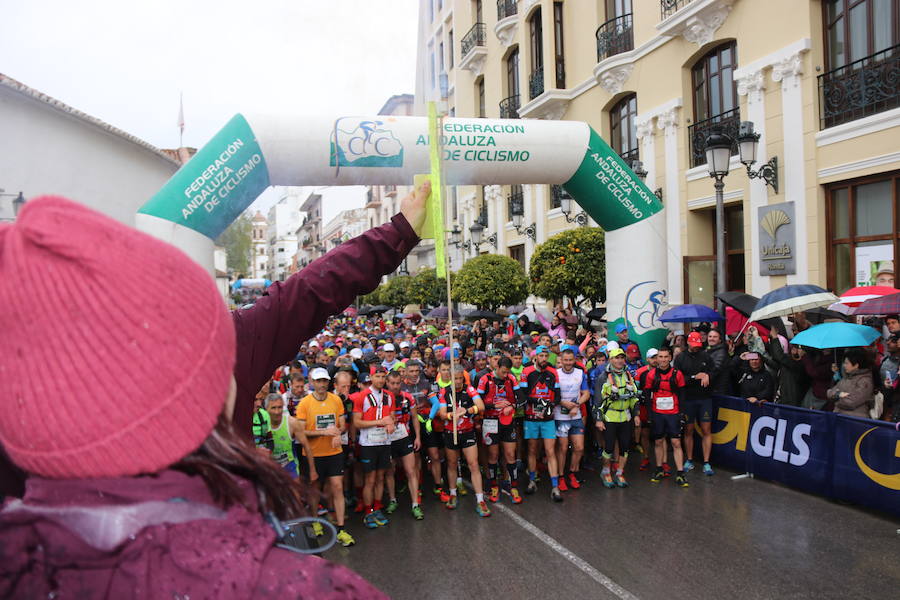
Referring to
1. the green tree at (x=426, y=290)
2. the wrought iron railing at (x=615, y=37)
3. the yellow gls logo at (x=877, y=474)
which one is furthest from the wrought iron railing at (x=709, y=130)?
the green tree at (x=426, y=290)

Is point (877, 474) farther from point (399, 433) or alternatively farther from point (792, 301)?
point (399, 433)

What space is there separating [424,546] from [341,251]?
5.21m

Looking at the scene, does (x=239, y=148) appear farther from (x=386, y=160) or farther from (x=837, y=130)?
(x=837, y=130)

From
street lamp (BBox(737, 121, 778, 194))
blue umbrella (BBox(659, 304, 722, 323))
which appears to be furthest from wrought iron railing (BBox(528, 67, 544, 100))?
blue umbrella (BBox(659, 304, 722, 323))

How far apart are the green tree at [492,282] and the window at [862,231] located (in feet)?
31.9

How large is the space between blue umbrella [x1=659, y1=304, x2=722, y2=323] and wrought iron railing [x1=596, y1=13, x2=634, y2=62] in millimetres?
9184

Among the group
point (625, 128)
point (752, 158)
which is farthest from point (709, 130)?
point (625, 128)

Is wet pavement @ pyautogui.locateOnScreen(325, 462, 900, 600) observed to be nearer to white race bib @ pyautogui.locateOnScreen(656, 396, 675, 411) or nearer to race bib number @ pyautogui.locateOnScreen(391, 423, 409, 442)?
race bib number @ pyautogui.locateOnScreen(391, 423, 409, 442)

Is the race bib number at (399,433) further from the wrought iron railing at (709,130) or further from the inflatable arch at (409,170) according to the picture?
the wrought iron railing at (709,130)

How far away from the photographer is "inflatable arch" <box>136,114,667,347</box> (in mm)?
6785

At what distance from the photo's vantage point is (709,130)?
543 inches

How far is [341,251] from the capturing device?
1.72 metres

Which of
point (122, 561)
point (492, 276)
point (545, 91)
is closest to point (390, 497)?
point (122, 561)

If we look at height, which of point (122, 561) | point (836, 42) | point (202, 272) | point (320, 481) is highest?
point (836, 42)
